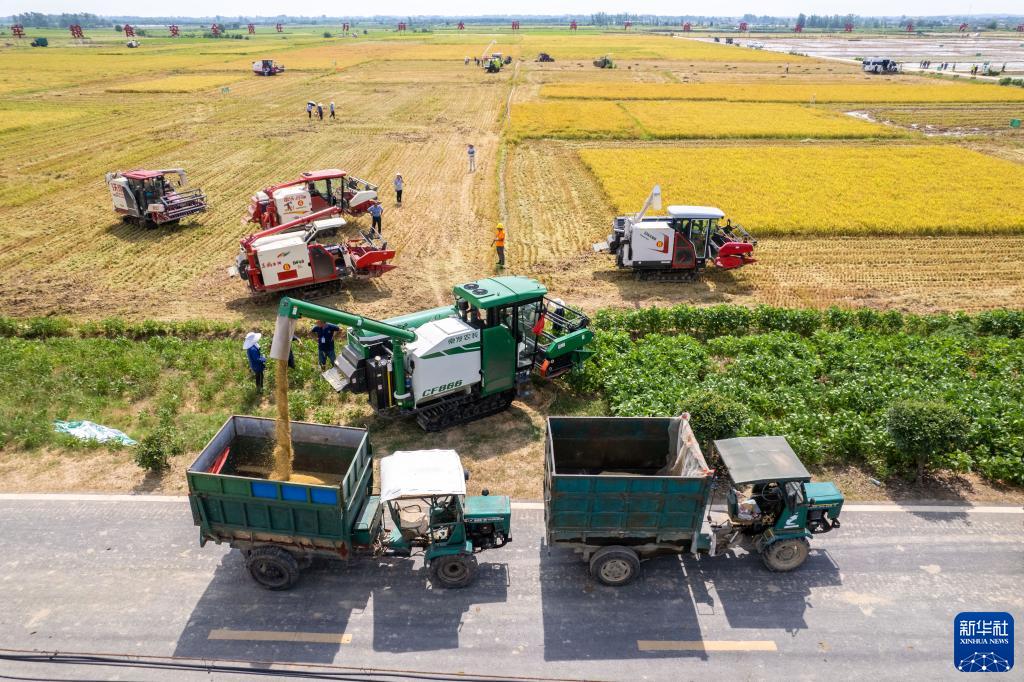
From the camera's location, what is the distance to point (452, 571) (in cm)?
998

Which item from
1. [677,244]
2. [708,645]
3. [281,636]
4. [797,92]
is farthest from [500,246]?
[797,92]

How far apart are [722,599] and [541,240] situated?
17883mm

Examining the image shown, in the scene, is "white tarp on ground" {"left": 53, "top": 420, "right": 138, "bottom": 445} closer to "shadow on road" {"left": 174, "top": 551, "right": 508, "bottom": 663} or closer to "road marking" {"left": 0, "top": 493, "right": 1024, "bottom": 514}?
"road marking" {"left": 0, "top": 493, "right": 1024, "bottom": 514}

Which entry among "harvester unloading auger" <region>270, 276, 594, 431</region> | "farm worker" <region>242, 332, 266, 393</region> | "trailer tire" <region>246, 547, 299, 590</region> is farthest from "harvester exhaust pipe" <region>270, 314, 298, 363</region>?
"farm worker" <region>242, 332, 266, 393</region>

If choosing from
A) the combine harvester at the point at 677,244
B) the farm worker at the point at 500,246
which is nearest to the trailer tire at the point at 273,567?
the farm worker at the point at 500,246

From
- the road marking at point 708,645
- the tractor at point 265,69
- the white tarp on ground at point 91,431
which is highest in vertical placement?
the tractor at point 265,69

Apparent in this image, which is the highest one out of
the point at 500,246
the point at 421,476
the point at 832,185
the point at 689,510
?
the point at 832,185

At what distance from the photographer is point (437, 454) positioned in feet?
33.4

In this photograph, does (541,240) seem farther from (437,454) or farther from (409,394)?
(437,454)

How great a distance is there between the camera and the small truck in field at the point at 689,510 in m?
9.52

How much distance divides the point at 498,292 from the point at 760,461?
599cm

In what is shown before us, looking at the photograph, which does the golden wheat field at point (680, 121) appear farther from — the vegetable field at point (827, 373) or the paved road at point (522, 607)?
the paved road at point (522, 607)

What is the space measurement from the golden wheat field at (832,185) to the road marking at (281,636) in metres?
22.6

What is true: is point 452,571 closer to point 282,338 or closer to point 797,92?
point 282,338
